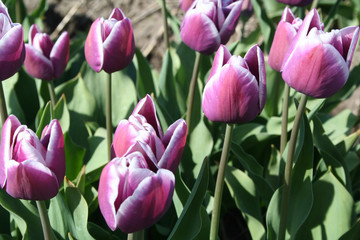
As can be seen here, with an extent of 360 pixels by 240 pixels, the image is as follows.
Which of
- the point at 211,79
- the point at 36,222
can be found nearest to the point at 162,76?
the point at 36,222

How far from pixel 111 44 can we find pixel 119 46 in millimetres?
20

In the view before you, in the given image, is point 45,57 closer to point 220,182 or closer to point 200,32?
point 200,32

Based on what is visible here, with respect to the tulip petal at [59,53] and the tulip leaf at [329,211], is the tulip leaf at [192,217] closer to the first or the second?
the tulip leaf at [329,211]

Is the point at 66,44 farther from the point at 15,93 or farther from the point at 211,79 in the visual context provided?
the point at 211,79

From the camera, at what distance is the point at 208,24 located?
1362 mm

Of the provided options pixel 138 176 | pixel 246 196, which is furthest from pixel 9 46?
pixel 246 196

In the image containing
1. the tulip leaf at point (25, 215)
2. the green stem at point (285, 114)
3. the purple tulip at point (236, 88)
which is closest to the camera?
the purple tulip at point (236, 88)

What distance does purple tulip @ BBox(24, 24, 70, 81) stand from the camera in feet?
4.78

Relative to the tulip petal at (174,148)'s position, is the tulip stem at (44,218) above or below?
below

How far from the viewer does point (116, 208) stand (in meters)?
0.87

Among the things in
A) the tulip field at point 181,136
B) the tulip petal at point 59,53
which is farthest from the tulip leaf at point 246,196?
the tulip petal at point 59,53

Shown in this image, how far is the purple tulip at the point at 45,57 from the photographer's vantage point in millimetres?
1457

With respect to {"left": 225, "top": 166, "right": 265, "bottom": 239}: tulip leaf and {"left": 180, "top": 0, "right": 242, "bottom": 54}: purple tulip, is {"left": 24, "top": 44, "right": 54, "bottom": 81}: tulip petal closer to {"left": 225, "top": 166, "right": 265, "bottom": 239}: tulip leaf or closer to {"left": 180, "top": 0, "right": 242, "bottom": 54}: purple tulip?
{"left": 180, "top": 0, "right": 242, "bottom": 54}: purple tulip

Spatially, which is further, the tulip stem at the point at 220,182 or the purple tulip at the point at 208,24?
the purple tulip at the point at 208,24
